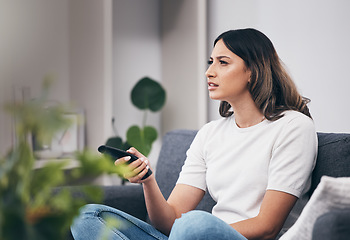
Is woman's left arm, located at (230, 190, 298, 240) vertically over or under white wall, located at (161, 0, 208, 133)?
under

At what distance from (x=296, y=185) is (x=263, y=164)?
0.14m

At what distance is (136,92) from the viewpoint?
8.96ft

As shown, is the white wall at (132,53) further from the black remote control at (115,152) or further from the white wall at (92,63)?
the black remote control at (115,152)

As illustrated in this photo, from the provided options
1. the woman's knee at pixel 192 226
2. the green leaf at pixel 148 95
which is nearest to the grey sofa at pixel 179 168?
the woman's knee at pixel 192 226

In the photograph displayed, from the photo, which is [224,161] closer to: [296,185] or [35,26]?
[296,185]

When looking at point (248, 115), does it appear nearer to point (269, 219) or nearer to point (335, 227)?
point (269, 219)

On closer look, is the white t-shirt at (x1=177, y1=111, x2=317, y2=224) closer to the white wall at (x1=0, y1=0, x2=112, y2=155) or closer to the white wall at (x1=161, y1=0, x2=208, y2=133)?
the white wall at (x1=0, y1=0, x2=112, y2=155)

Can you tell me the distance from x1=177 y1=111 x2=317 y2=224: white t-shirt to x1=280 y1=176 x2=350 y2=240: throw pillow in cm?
47

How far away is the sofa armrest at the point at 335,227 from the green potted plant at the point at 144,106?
1.91 metres

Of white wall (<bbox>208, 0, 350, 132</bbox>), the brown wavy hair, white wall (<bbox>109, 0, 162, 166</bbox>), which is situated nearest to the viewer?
the brown wavy hair

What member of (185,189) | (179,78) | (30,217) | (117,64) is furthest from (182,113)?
(30,217)

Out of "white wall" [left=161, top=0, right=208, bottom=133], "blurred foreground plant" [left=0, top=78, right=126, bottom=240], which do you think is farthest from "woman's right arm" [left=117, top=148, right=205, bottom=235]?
"white wall" [left=161, top=0, right=208, bottom=133]

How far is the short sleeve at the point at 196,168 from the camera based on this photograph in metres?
1.63

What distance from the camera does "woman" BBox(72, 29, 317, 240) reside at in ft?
4.35
